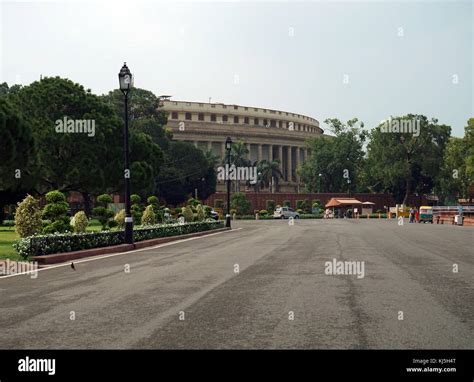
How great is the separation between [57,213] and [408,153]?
254 ft

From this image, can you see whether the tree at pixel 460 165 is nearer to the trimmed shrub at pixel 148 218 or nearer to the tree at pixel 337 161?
the tree at pixel 337 161

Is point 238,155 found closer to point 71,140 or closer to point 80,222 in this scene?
point 71,140

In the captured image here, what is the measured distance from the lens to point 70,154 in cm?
4644

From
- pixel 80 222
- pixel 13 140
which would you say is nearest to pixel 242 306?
pixel 80 222

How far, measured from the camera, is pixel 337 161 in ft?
322

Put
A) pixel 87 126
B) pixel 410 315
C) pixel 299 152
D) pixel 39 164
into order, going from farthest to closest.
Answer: pixel 299 152 < pixel 87 126 < pixel 39 164 < pixel 410 315

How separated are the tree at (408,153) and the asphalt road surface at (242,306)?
77170 mm

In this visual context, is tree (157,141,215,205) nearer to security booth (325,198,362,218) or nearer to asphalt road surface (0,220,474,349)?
security booth (325,198,362,218)

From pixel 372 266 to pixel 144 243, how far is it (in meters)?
11.6

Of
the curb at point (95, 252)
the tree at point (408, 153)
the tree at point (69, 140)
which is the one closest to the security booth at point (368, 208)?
the tree at point (408, 153)

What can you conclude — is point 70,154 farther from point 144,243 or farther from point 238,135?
point 238,135

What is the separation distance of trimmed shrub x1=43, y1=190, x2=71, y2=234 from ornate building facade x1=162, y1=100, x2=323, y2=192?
263ft

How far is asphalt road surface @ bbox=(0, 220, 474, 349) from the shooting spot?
634cm
